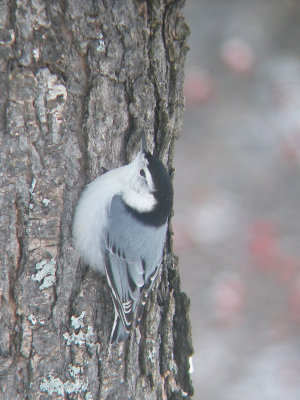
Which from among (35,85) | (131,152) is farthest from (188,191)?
(35,85)

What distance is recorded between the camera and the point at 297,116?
12.5 feet

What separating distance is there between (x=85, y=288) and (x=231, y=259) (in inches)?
75.0

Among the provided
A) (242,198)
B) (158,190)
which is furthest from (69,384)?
(242,198)

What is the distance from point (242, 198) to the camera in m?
3.50

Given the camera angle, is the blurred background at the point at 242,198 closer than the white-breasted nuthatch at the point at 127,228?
No

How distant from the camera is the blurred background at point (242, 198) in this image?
117 inches

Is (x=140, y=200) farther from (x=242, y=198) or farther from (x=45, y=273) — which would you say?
(x=242, y=198)

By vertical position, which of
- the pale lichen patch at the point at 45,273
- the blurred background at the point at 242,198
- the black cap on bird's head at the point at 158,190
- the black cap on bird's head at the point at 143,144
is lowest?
the pale lichen patch at the point at 45,273

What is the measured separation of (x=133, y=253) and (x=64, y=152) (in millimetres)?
329

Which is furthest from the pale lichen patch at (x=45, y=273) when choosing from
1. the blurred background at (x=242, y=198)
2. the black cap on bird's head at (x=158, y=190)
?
the blurred background at (x=242, y=198)

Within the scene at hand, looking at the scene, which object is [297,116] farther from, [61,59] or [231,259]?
[61,59]

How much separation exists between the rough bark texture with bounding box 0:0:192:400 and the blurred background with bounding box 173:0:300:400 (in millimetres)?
1495

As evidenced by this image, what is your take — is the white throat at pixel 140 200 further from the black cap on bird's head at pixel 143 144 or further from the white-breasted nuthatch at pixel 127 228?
the black cap on bird's head at pixel 143 144

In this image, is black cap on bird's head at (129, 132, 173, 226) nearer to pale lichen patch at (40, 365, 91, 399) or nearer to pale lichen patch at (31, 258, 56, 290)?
pale lichen patch at (31, 258, 56, 290)
